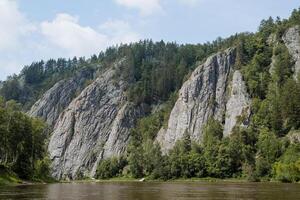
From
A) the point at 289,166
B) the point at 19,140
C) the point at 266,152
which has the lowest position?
the point at 289,166

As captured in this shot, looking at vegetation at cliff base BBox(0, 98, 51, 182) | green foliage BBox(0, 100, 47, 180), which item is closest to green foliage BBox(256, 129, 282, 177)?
vegetation at cliff base BBox(0, 98, 51, 182)

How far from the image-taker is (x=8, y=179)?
352 feet

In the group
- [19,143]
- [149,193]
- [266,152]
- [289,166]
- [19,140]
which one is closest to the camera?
[149,193]

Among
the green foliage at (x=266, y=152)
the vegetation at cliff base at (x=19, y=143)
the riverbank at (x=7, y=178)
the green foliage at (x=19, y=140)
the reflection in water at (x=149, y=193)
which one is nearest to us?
the reflection in water at (x=149, y=193)

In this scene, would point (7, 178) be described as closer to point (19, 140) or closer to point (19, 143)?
point (19, 143)

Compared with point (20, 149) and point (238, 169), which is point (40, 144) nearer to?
point (20, 149)

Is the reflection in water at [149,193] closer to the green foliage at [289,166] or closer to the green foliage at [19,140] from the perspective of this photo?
the green foliage at [19,140]

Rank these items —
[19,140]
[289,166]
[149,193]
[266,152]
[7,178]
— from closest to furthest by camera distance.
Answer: [149,193] → [7,178] → [19,140] → [289,166] → [266,152]

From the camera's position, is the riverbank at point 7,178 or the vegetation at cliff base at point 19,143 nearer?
the riverbank at point 7,178

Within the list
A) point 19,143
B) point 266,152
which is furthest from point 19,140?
point 266,152

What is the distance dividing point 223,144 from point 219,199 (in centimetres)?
14270

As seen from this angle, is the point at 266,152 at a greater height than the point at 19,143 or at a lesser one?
greater

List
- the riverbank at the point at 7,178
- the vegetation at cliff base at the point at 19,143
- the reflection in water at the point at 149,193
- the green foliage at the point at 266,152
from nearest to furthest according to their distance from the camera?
the reflection in water at the point at 149,193 < the riverbank at the point at 7,178 < the vegetation at cliff base at the point at 19,143 < the green foliage at the point at 266,152

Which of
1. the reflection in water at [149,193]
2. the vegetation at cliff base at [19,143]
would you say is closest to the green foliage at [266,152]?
the vegetation at cliff base at [19,143]
